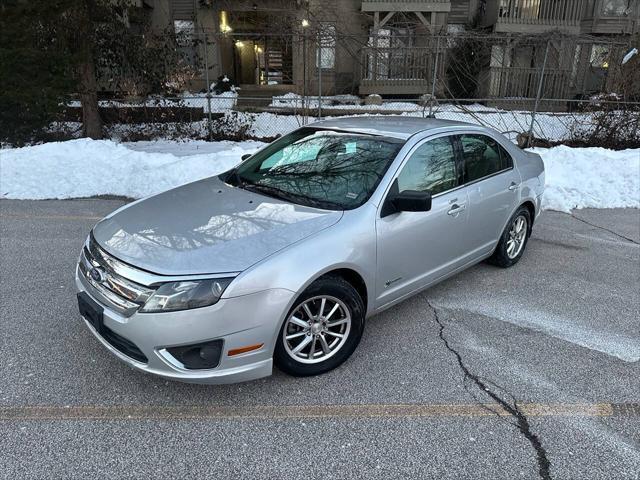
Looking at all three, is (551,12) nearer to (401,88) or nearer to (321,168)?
(401,88)

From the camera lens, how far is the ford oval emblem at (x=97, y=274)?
9.76 feet

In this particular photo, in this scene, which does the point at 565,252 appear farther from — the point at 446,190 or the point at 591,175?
the point at 591,175

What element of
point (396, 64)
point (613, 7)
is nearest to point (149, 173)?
point (396, 64)

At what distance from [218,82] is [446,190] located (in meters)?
14.3

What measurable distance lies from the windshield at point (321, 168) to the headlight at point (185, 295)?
1.06 m

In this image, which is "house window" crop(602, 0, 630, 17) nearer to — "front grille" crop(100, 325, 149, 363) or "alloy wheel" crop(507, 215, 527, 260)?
"alloy wheel" crop(507, 215, 527, 260)

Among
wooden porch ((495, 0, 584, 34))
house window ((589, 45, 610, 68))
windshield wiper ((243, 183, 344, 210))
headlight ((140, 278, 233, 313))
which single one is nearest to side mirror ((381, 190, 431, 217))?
windshield wiper ((243, 183, 344, 210))

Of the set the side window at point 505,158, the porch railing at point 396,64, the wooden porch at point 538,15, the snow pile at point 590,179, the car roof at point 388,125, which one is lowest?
the snow pile at point 590,179

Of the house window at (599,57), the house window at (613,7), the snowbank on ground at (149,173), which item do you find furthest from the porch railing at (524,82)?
the snowbank on ground at (149,173)

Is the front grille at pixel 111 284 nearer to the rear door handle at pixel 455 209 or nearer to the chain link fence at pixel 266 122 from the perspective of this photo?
the rear door handle at pixel 455 209

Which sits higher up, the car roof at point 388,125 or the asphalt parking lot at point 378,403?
the car roof at point 388,125

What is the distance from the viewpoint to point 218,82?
16.7m

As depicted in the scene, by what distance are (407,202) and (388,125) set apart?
1.14 m

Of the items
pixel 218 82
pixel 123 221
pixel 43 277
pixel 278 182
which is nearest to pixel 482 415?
pixel 278 182
